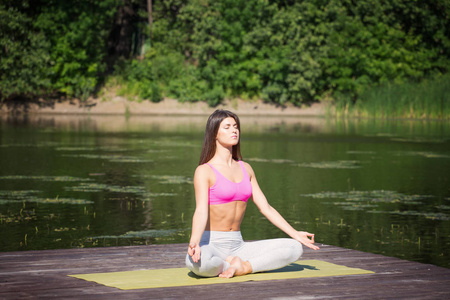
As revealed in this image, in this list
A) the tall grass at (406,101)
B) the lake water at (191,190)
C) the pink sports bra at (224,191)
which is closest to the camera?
the pink sports bra at (224,191)

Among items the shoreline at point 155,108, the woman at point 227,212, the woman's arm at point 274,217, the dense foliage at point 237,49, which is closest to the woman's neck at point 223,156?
the woman at point 227,212

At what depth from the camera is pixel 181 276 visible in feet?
20.6

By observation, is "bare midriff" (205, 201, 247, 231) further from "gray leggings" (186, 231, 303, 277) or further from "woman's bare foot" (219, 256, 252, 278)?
"woman's bare foot" (219, 256, 252, 278)

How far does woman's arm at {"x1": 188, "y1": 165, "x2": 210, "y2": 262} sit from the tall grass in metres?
36.3

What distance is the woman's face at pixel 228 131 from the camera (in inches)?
249

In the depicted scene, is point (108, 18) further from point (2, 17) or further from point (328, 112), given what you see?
point (328, 112)

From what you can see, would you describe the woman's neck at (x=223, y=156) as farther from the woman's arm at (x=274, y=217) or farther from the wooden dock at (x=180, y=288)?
the wooden dock at (x=180, y=288)

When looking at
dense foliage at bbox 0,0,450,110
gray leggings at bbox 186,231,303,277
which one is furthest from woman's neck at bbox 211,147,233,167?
dense foliage at bbox 0,0,450,110

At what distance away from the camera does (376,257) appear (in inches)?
284

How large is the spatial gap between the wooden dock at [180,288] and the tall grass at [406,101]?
35.2 m

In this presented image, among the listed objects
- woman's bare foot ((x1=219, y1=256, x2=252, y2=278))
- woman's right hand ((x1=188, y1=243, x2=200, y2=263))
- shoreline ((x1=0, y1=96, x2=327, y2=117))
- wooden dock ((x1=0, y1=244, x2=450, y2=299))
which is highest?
shoreline ((x1=0, y1=96, x2=327, y2=117))

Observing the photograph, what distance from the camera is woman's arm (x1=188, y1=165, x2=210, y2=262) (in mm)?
5910

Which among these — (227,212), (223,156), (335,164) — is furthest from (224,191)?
(335,164)

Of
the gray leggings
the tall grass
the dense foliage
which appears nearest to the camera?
the gray leggings
